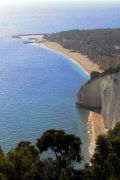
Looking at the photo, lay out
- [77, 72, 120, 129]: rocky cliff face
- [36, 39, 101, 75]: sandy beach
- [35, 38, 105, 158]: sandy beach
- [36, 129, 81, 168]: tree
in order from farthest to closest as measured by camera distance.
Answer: [36, 39, 101, 75]: sandy beach → [77, 72, 120, 129]: rocky cliff face → [35, 38, 105, 158]: sandy beach → [36, 129, 81, 168]: tree

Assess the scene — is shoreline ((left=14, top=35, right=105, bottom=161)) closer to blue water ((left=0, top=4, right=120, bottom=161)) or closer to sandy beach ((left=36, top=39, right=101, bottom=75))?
sandy beach ((left=36, top=39, right=101, bottom=75))

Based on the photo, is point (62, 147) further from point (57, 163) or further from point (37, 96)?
point (37, 96)

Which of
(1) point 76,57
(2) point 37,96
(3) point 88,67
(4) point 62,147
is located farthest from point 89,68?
(4) point 62,147

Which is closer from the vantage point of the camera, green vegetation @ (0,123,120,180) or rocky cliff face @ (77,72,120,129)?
green vegetation @ (0,123,120,180)

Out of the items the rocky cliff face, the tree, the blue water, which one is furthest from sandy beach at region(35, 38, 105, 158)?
the tree

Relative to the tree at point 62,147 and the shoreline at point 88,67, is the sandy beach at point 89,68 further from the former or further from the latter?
the tree at point 62,147

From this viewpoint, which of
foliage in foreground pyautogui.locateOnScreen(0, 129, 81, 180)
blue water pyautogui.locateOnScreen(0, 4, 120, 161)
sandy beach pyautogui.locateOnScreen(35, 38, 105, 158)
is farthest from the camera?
blue water pyautogui.locateOnScreen(0, 4, 120, 161)

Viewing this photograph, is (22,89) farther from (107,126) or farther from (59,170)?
(59,170)

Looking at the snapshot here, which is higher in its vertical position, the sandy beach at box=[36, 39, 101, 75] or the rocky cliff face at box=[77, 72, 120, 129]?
the sandy beach at box=[36, 39, 101, 75]
